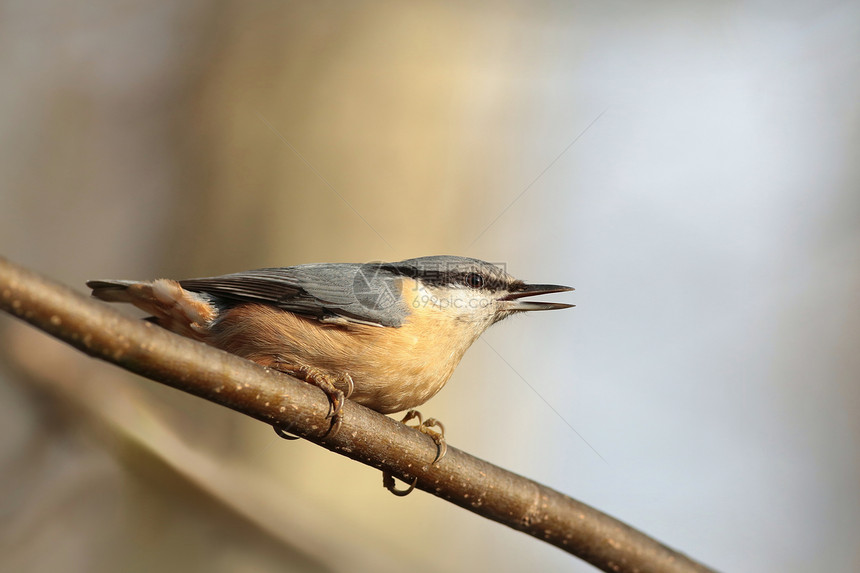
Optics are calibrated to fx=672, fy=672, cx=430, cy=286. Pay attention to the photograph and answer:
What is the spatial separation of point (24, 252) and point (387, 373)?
324 centimetres

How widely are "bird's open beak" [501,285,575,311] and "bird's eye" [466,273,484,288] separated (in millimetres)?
115

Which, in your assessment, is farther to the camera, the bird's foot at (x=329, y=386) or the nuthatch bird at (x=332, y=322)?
the nuthatch bird at (x=332, y=322)

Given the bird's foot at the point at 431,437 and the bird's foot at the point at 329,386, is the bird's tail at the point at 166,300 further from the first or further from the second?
the bird's foot at the point at 431,437

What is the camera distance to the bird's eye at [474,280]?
2740 mm

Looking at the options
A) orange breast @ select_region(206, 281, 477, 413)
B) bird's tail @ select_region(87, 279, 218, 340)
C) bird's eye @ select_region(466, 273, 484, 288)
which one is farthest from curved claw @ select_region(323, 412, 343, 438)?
bird's eye @ select_region(466, 273, 484, 288)

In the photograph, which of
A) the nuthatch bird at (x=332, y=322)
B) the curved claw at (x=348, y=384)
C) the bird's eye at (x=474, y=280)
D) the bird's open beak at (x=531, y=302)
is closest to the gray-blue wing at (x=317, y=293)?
the nuthatch bird at (x=332, y=322)

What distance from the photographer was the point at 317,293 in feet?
7.88

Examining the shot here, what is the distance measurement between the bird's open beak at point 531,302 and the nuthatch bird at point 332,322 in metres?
0.09

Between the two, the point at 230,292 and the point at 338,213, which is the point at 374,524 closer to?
the point at 338,213

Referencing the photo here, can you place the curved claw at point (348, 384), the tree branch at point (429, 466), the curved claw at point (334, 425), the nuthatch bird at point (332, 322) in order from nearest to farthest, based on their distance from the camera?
the tree branch at point (429, 466) → the curved claw at point (334, 425) → the curved claw at point (348, 384) → the nuthatch bird at point (332, 322)

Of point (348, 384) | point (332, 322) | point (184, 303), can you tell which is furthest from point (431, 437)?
point (184, 303)

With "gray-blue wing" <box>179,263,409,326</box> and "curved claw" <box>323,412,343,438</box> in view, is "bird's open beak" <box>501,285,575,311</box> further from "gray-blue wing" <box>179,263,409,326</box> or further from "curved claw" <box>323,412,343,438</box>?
"curved claw" <box>323,412,343,438</box>

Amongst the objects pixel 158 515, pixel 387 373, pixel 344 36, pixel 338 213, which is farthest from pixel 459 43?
pixel 158 515

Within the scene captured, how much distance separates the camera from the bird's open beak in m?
2.68
